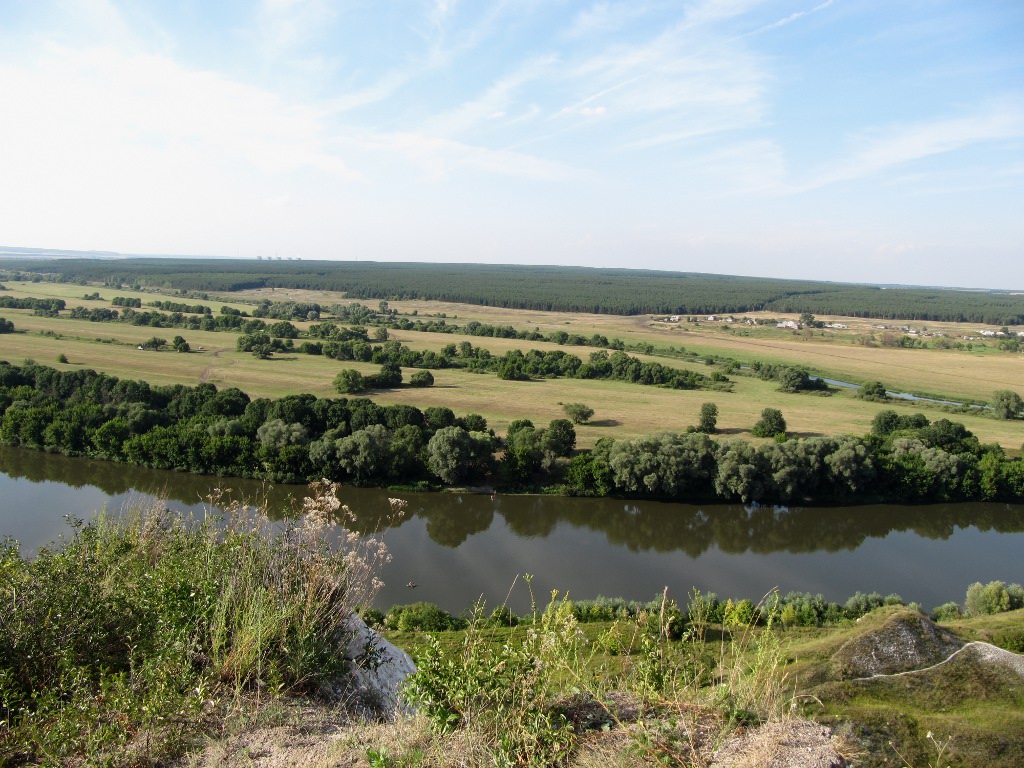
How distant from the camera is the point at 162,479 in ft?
90.9

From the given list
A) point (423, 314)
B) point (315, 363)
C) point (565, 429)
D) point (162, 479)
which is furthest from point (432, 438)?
point (423, 314)

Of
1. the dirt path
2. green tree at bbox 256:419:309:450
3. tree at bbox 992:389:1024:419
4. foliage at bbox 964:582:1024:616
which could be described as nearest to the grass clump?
foliage at bbox 964:582:1024:616

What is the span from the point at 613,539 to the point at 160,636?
20446 mm

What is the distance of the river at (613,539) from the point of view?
65.9 feet

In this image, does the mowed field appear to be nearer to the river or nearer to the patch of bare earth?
the river

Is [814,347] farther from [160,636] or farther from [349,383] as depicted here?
[160,636]

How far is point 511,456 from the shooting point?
28.6m

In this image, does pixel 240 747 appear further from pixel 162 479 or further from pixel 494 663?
pixel 162 479

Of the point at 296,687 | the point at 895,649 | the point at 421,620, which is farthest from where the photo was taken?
the point at 421,620

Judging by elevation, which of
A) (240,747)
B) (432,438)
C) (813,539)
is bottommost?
(813,539)

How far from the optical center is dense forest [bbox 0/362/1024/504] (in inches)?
1067

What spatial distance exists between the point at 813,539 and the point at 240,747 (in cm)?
2464

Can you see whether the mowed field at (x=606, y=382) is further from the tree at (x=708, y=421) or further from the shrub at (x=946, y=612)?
the shrub at (x=946, y=612)

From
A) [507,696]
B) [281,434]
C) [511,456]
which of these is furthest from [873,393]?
[507,696]
